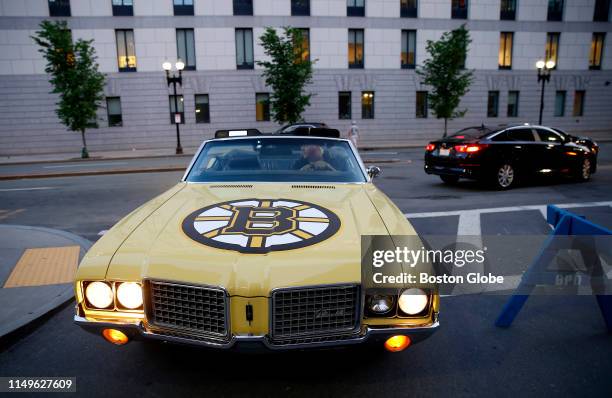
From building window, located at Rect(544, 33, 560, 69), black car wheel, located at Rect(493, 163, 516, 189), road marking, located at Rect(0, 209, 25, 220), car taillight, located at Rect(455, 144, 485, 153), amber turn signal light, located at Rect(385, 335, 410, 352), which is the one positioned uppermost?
building window, located at Rect(544, 33, 560, 69)

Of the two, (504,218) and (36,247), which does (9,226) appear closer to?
(36,247)

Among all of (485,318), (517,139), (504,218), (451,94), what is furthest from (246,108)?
(485,318)

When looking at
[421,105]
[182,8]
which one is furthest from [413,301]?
[421,105]

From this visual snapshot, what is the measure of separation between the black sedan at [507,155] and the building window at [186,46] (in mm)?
21860

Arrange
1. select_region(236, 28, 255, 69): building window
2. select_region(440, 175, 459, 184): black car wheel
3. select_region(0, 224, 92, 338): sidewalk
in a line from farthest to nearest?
select_region(236, 28, 255, 69): building window
select_region(440, 175, 459, 184): black car wheel
select_region(0, 224, 92, 338): sidewalk

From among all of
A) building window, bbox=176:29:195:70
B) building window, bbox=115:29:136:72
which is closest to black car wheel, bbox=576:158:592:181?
building window, bbox=176:29:195:70

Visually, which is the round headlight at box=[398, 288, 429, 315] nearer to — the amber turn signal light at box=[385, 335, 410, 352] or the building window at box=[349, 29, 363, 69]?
the amber turn signal light at box=[385, 335, 410, 352]

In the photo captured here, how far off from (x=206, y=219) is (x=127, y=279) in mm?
734

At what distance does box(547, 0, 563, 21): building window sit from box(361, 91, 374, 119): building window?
15461 millimetres

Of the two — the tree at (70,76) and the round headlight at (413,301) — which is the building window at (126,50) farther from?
the round headlight at (413,301)

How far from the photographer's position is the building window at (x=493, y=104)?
104 ft

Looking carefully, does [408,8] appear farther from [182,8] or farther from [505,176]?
[505,176]

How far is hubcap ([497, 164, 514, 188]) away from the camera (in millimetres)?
10242

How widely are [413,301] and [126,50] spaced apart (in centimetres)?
2985
